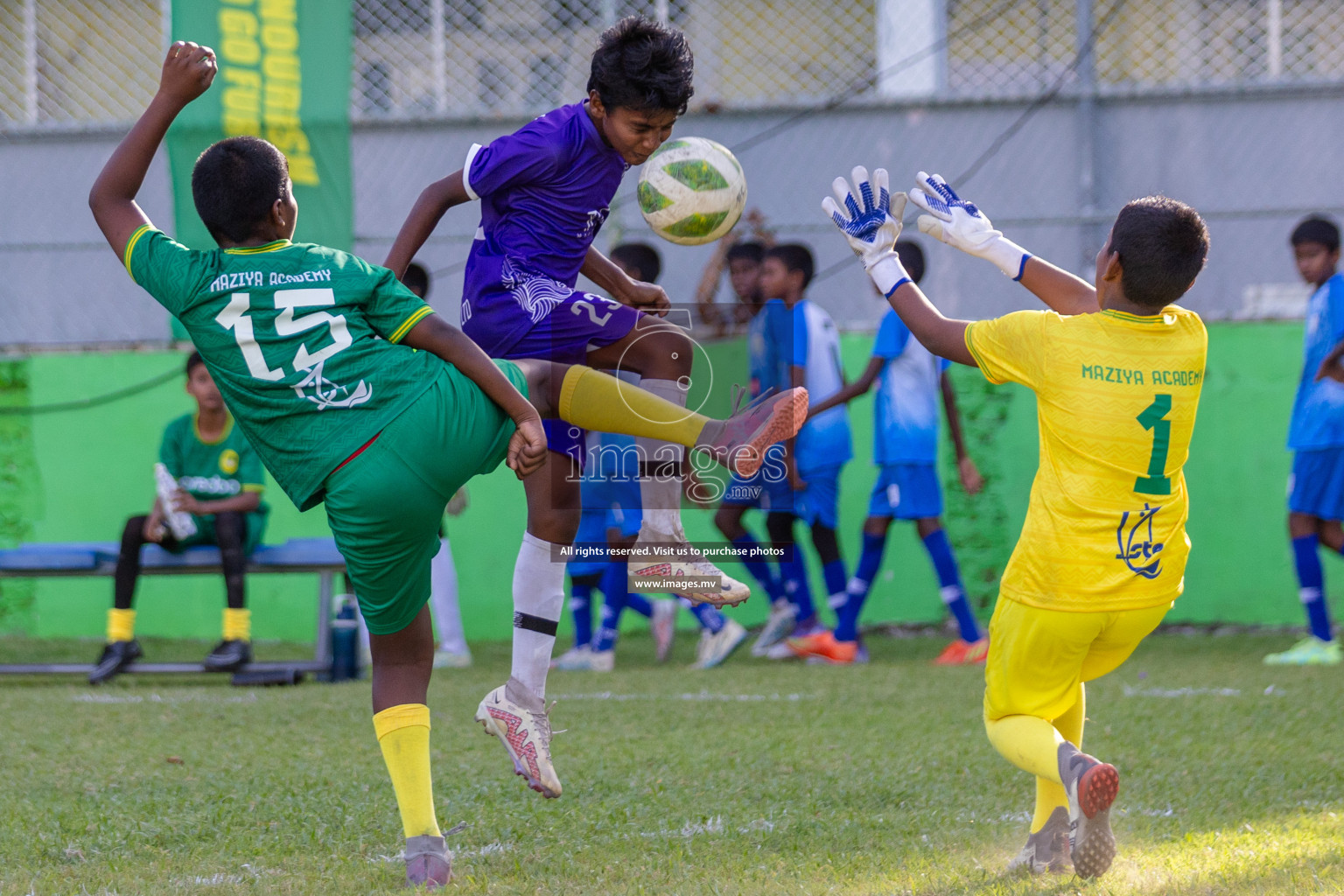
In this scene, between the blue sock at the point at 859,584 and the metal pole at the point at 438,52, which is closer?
the blue sock at the point at 859,584

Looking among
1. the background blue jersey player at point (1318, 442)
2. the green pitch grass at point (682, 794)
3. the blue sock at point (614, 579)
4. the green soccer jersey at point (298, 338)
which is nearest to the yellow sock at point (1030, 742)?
the green pitch grass at point (682, 794)

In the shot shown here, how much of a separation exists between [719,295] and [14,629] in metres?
5.04

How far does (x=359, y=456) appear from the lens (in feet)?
9.49

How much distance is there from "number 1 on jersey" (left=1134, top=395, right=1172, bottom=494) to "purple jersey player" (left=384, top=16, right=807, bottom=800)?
905mm

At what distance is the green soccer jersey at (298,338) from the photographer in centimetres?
288

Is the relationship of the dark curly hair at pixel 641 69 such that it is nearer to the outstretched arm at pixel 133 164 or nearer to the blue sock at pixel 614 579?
the outstretched arm at pixel 133 164

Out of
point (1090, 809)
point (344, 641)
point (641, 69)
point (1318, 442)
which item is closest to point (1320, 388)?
point (1318, 442)

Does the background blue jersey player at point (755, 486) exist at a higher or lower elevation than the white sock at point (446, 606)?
higher

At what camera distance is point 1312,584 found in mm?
6918

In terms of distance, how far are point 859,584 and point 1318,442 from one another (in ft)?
8.07

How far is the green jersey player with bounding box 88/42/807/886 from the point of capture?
114 inches

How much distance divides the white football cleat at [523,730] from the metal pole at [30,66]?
8313mm

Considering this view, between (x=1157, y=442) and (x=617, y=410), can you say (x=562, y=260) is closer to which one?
(x=617, y=410)

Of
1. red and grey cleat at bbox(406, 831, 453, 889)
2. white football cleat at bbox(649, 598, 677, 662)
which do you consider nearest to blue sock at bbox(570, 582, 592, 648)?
white football cleat at bbox(649, 598, 677, 662)
